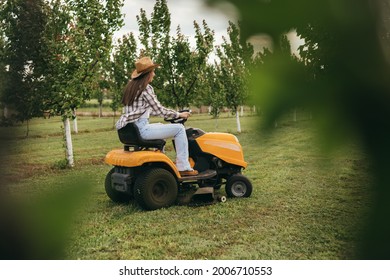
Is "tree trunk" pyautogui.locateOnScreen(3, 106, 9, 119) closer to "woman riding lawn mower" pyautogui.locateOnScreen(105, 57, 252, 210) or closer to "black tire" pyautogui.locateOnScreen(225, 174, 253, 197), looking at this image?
"woman riding lawn mower" pyautogui.locateOnScreen(105, 57, 252, 210)

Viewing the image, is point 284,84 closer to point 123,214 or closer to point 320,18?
point 320,18

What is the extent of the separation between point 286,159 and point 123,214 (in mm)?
3759

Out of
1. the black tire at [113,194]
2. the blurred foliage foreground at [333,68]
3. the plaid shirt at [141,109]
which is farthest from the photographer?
the black tire at [113,194]

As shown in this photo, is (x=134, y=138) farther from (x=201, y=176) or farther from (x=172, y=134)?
(x=201, y=176)

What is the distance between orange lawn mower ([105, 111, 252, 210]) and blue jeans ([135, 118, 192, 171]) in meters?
0.06

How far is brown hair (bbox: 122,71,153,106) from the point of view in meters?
4.30

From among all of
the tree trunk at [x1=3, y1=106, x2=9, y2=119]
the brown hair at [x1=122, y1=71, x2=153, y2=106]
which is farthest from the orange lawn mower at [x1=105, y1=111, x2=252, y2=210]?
the tree trunk at [x1=3, y1=106, x2=9, y2=119]

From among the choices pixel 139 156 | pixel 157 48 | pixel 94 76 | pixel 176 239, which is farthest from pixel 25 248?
pixel 94 76

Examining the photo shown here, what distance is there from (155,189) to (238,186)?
1.01m

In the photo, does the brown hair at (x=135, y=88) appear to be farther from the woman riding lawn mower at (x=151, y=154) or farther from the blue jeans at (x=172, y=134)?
the blue jeans at (x=172, y=134)

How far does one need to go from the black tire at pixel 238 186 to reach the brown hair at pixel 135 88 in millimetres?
1400

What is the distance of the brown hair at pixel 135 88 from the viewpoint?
4.30 meters

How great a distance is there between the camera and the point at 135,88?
4.31 metres

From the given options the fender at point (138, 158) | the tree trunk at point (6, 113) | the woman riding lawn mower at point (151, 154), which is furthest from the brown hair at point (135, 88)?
the tree trunk at point (6, 113)
